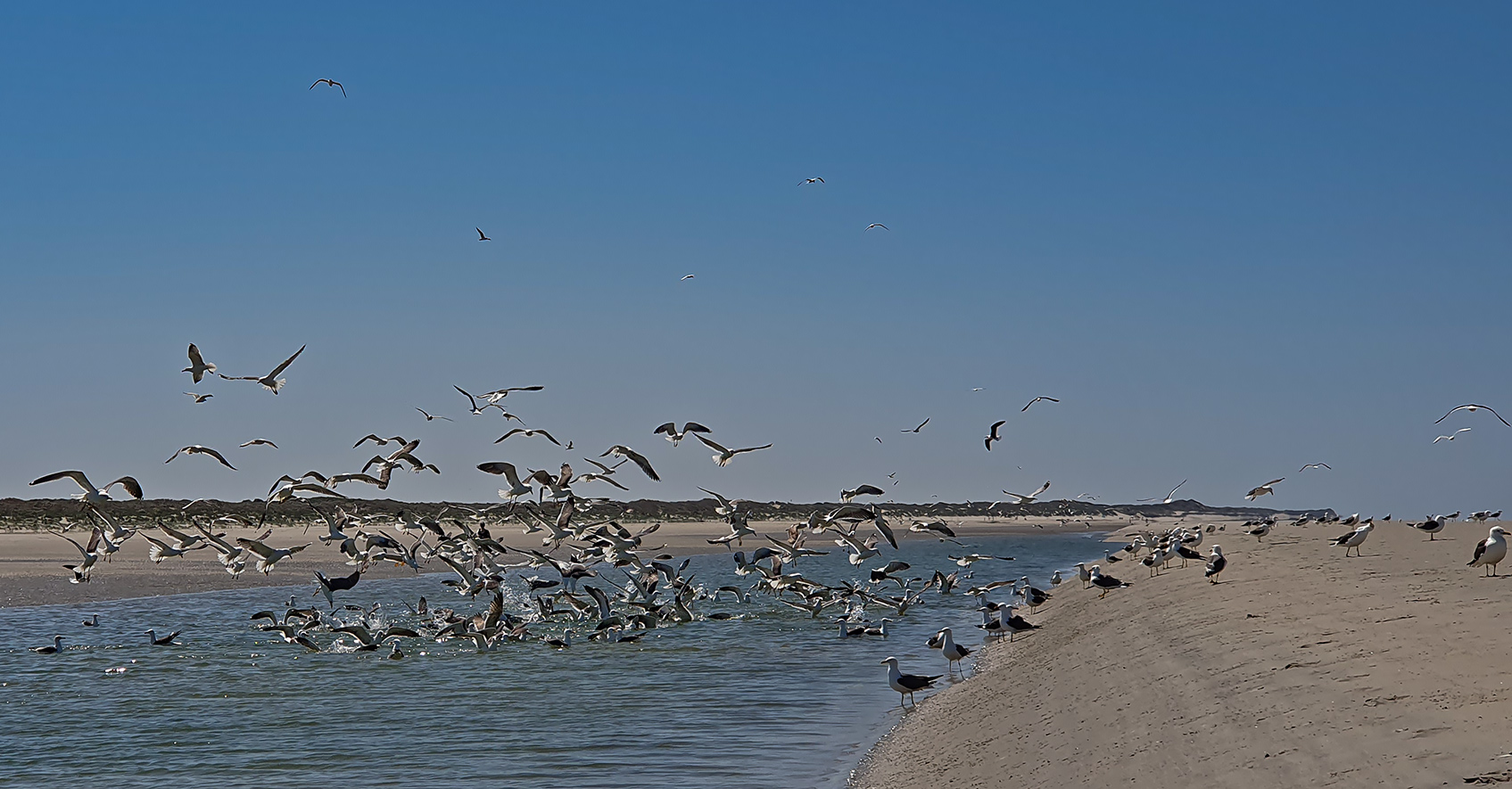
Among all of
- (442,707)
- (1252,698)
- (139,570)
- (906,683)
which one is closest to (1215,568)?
(906,683)

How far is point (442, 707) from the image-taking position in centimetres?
1655

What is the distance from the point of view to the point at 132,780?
1234cm

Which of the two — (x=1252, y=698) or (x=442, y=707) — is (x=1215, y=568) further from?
(x=442, y=707)

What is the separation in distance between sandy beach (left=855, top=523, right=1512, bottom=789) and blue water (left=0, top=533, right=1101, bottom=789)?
1581 mm

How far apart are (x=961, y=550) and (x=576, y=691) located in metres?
53.8

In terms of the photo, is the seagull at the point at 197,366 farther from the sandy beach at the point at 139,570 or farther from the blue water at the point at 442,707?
the sandy beach at the point at 139,570

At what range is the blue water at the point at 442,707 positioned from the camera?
41.5 feet

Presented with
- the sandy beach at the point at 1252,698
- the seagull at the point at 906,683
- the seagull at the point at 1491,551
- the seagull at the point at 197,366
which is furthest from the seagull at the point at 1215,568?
the seagull at the point at 197,366

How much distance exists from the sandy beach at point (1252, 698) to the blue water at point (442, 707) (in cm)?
158

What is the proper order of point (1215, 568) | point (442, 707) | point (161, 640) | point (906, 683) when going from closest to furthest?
point (906, 683), point (442, 707), point (161, 640), point (1215, 568)

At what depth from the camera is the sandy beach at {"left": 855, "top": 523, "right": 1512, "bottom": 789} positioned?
828cm

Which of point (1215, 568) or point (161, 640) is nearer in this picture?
point (161, 640)

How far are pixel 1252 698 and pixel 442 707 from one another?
10.9m

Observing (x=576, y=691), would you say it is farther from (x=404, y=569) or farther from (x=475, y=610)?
(x=404, y=569)
